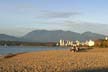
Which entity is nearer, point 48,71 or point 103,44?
point 48,71

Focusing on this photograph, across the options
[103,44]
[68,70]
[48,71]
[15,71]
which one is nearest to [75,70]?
[68,70]

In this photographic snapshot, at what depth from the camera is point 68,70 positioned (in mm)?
23734

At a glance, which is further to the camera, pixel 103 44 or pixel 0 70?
pixel 103 44

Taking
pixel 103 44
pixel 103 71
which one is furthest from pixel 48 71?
pixel 103 44

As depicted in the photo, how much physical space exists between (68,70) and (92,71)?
160cm

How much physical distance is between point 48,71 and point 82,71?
2239 millimetres

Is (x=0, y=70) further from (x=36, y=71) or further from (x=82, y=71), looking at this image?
(x=82, y=71)

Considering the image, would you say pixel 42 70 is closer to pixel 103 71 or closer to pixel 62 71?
pixel 62 71

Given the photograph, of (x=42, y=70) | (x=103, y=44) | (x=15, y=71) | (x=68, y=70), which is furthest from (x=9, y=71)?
(x=103, y=44)

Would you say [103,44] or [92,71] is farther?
[103,44]

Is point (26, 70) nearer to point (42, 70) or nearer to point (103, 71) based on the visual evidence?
point (42, 70)

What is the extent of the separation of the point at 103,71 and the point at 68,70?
2.35 meters

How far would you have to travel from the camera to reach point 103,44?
99.7 m

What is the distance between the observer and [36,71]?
75.2 feet
